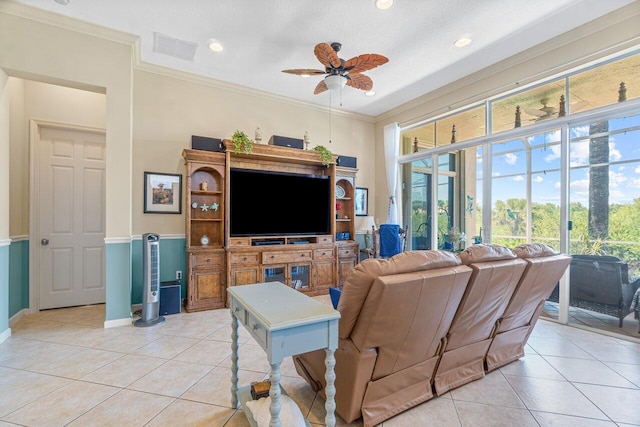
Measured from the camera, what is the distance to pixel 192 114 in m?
4.41

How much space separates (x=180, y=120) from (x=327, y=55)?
99.7 inches

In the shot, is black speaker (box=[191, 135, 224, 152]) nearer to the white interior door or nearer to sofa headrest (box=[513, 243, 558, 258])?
the white interior door

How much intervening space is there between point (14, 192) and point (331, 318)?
4384mm

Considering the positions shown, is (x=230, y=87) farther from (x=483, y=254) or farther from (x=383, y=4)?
(x=483, y=254)

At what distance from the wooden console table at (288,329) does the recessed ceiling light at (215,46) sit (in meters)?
3.21

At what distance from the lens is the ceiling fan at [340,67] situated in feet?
9.66

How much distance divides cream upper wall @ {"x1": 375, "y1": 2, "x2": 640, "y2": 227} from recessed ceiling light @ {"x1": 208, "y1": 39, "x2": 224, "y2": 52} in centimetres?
339

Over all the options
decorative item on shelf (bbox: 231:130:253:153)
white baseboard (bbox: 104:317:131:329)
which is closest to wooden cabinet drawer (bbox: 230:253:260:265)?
white baseboard (bbox: 104:317:131:329)

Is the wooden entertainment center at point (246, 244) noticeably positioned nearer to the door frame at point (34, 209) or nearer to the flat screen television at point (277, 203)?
the flat screen television at point (277, 203)

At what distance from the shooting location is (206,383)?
7.34 ft

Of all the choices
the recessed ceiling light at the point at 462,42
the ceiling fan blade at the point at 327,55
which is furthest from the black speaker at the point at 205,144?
the recessed ceiling light at the point at 462,42

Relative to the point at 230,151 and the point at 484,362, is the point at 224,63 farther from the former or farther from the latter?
the point at 484,362

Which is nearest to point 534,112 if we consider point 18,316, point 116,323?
point 116,323

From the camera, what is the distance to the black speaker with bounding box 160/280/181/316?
3.74 metres
